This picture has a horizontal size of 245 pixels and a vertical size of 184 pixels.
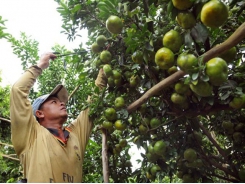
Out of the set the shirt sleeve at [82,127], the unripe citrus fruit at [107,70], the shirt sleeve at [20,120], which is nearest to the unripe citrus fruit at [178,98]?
the unripe citrus fruit at [107,70]

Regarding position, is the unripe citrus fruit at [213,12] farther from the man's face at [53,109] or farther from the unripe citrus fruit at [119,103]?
the man's face at [53,109]

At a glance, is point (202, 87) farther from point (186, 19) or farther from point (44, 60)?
point (44, 60)

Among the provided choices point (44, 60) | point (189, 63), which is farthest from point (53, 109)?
point (189, 63)

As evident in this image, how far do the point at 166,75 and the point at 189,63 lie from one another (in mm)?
618

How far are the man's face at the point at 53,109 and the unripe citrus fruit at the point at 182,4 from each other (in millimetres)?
1599

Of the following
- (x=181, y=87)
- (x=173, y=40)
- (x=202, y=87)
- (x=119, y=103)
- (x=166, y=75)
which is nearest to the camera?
(x=202, y=87)

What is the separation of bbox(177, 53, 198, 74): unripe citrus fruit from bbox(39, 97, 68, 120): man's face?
140 cm

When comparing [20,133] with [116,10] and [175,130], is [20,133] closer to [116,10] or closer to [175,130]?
[116,10]

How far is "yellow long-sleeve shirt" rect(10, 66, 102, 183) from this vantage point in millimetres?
2326

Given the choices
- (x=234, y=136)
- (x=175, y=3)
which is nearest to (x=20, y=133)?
(x=175, y=3)

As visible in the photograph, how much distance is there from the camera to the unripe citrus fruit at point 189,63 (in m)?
1.90

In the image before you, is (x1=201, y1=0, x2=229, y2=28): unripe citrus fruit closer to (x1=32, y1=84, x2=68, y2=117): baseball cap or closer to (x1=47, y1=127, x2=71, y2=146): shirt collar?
(x1=47, y1=127, x2=71, y2=146): shirt collar

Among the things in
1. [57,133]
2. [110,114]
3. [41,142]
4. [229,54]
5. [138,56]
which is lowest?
[41,142]

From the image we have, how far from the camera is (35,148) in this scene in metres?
2.41
